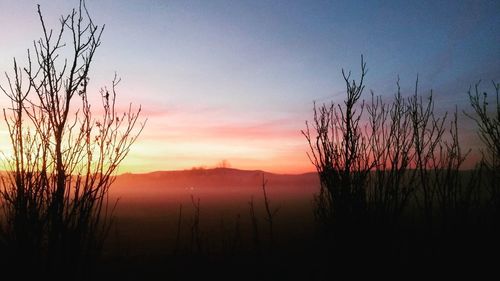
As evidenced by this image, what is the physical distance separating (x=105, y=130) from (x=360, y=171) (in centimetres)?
367

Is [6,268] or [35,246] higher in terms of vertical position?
[35,246]

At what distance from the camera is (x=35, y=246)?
10.5 ft

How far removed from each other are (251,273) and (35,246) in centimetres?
1614

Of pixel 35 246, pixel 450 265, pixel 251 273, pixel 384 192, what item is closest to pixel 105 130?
pixel 35 246

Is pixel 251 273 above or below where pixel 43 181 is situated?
below

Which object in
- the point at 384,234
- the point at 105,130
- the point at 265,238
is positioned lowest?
the point at 265,238

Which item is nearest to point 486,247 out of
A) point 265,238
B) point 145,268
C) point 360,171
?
point 360,171

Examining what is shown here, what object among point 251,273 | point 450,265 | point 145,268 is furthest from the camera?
point 145,268

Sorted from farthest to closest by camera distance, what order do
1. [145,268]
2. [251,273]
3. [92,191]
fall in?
[145,268] → [251,273] → [92,191]

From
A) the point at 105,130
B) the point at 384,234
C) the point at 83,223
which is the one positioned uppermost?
the point at 105,130

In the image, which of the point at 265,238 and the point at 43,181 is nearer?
the point at 43,181

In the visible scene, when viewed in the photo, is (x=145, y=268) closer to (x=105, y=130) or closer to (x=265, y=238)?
(x=265, y=238)

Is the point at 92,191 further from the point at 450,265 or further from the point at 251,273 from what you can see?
the point at 251,273

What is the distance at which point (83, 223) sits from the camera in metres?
3.35
